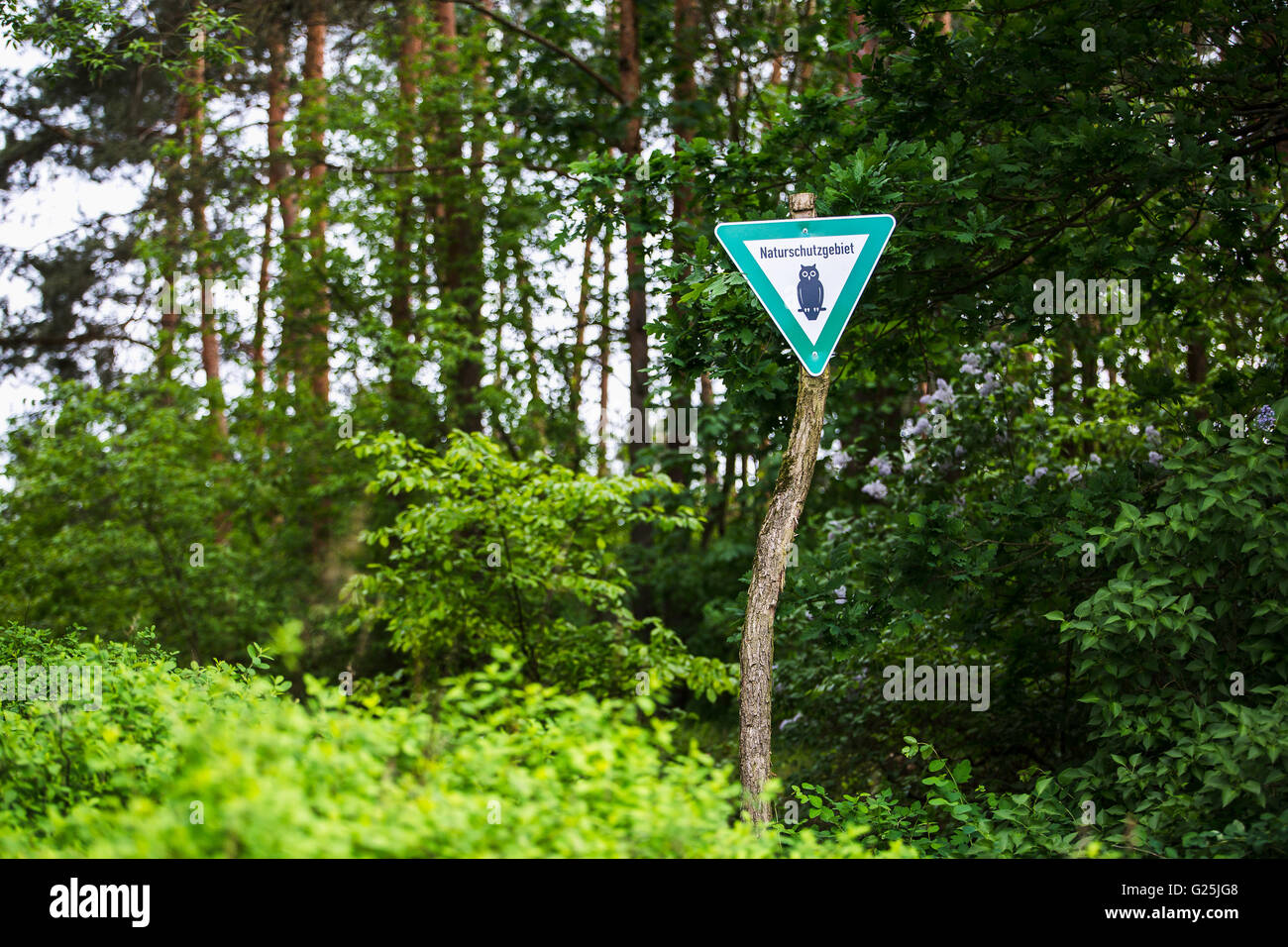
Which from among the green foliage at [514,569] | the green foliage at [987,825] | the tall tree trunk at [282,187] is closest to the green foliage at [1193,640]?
the green foliage at [987,825]

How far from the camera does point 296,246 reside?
541 inches

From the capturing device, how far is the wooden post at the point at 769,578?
4.51m

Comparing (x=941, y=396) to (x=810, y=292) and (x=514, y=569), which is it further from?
(x=810, y=292)

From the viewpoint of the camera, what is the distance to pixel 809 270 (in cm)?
450

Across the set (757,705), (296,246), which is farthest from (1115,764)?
(296,246)

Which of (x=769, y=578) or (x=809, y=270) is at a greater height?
(x=809, y=270)

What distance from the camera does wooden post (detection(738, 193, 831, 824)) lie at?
451 cm

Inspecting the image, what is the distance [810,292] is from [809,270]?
0.33ft

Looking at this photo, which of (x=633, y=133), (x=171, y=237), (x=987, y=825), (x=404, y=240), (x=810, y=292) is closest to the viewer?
(x=810, y=292)

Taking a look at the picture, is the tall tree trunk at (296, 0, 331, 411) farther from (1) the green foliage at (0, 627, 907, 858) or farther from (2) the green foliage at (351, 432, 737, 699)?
(1) the green foliage at (0, 627, 907, 858)

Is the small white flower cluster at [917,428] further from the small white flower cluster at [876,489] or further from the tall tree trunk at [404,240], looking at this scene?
the tall tree trunk at [404,240]

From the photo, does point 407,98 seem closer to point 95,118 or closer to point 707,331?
point 95,118

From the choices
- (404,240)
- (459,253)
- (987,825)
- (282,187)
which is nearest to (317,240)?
(282,187)

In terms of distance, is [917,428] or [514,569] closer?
[514,569]
